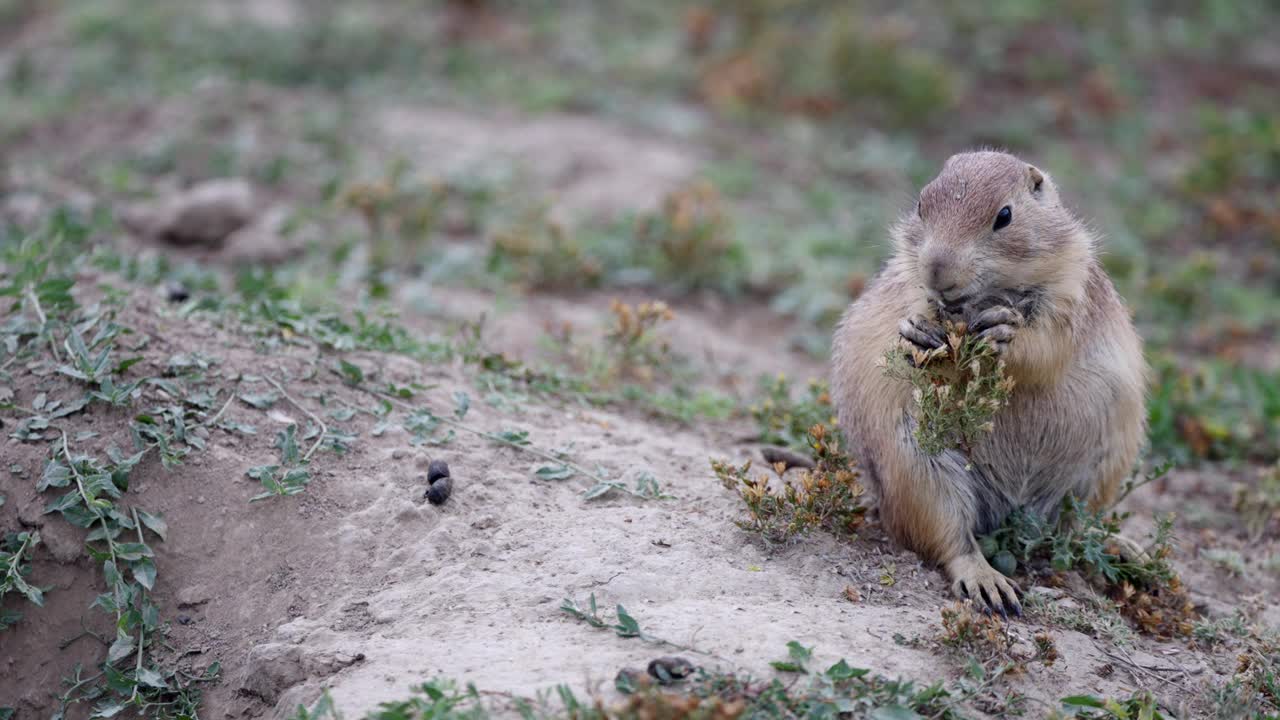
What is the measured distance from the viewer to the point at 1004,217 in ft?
13.3

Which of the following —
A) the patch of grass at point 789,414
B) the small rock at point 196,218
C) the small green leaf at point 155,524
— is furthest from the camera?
the small rock at point 196,218

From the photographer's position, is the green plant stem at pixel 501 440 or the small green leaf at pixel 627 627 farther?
the green plant stem at pixel 501 440

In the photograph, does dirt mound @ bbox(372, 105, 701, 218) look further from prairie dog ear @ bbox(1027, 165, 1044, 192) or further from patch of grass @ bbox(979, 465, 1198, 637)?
patch of grass @ bbox(979, 465, 1198, 637)

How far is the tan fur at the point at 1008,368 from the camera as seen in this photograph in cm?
403

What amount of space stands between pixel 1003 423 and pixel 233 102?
20.8ft

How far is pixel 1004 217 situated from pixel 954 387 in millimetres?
604

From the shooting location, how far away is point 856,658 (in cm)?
355

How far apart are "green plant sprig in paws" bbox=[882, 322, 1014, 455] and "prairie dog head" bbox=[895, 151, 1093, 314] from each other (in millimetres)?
186

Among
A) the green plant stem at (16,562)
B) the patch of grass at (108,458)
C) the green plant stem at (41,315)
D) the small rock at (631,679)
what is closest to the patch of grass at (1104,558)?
the small rock at (631,679)

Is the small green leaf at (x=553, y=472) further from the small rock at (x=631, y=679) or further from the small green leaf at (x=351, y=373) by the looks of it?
the small rock at (x=631, y=679)

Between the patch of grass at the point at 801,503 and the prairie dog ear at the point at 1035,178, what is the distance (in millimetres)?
1161

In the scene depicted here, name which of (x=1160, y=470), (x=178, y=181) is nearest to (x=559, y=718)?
(x=1160, y=470)

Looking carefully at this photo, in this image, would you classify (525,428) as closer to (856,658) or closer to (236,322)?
(236,322)

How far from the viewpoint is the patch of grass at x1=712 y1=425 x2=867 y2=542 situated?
414 centimetres
